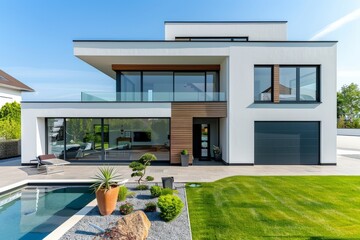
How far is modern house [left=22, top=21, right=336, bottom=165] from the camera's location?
12367 mm

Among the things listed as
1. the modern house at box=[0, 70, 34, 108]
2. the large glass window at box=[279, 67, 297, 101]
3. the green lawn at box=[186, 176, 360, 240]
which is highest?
the modern house at box=[0, 70, 34, 108]

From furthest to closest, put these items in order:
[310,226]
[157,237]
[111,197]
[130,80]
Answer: [130,80] < [111,197] < [310,226] < [157,237]

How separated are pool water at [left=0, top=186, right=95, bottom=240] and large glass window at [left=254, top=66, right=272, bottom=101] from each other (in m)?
10.8

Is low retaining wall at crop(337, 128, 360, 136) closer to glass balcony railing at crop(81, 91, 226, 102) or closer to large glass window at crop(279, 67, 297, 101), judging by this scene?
large glass window at crop(279, 67, 297, 101)

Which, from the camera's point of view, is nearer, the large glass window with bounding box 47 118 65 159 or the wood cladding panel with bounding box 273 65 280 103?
the wood cladding panel with bounding box 273 65 280 103

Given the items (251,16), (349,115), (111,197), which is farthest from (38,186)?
(349,115)

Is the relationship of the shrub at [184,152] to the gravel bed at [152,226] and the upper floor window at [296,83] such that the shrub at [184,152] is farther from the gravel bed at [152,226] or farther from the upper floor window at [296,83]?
the upper floor window at [296,83]

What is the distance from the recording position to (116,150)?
43.2ft

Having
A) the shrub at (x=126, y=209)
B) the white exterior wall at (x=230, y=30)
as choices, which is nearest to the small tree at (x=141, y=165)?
the shrub at (x=126, y=209)

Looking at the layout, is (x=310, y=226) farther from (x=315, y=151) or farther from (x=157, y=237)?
(x=315, y=151)

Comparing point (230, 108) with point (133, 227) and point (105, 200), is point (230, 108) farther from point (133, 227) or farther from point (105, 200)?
point (133, 227)

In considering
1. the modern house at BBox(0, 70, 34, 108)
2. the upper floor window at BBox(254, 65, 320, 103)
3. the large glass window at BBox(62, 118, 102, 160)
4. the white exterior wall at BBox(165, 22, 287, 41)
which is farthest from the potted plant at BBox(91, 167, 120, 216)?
the modern house at BBox(0, 70, 34, 108)

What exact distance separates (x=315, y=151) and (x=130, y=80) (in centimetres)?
1323

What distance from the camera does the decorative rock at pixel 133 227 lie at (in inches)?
159
